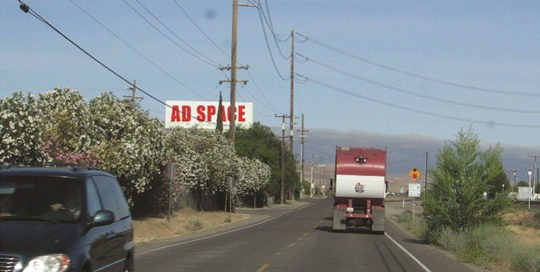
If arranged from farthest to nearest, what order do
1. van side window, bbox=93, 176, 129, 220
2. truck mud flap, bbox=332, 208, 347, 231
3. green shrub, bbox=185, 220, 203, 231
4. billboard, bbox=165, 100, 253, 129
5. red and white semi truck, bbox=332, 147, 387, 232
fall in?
billboard, bbox=165, 100, 253, 129
green shrub, bbox=185, 220, 203, 231
truck mud flap, bbox=332, 208, 347, 231
red and white semi truck, bbox=332, 147, 387, 232
van side window, bbox=93, 176, 129, 220

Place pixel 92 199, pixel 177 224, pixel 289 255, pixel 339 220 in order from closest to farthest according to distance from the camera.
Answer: pixel 92 199 → pixel 289 255 → pixel 339 220 → pixel 177 224

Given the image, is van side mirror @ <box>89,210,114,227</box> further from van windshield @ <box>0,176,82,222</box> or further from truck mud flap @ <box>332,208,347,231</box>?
truck mud flap @ <box>332,208,347,231</box>

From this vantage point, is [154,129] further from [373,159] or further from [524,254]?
[524,254]

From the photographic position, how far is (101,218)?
29.4 ft

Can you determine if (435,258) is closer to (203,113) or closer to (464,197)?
(464,197)

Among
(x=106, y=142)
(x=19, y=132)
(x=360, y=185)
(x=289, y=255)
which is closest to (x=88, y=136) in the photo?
(x=106, y=142)

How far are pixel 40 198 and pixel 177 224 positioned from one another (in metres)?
28.3

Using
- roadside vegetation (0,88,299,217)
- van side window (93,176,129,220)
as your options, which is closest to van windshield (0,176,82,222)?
van side window (93,176,129,220)

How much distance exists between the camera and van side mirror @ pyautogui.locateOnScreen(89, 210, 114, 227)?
8898 millimetres

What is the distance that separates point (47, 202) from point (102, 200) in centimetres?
99

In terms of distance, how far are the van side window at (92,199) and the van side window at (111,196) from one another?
266 millimetres

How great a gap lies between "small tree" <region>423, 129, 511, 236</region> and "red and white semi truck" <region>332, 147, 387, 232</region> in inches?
216

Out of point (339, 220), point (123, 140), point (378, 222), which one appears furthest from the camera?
point (339, 220)

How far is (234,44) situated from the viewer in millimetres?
46500
